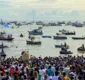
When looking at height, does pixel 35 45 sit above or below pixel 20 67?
below

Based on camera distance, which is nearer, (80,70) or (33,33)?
(80,70)

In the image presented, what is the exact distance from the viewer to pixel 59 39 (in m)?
96.1

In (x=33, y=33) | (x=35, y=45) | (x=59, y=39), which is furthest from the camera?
(x=33, y=33)

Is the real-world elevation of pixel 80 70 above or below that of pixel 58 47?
above

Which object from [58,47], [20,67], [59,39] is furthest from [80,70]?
[59,39]

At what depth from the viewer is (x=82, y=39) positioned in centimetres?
9675

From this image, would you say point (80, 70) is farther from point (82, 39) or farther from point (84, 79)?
point (82, 39)

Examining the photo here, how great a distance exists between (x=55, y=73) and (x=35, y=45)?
60.7m

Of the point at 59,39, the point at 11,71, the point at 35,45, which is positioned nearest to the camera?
the point at 11,71

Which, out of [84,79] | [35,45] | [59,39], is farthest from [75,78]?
[59,39]

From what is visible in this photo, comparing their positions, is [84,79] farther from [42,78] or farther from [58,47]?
[58,47]

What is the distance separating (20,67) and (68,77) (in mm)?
4361

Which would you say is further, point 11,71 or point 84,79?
point 11,71

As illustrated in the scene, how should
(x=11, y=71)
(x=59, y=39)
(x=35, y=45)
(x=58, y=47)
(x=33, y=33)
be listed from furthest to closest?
(x=33, y=33), (x=59, y=39), (x=35, y=45), (x=58, y=47), (x=11, y=71)
